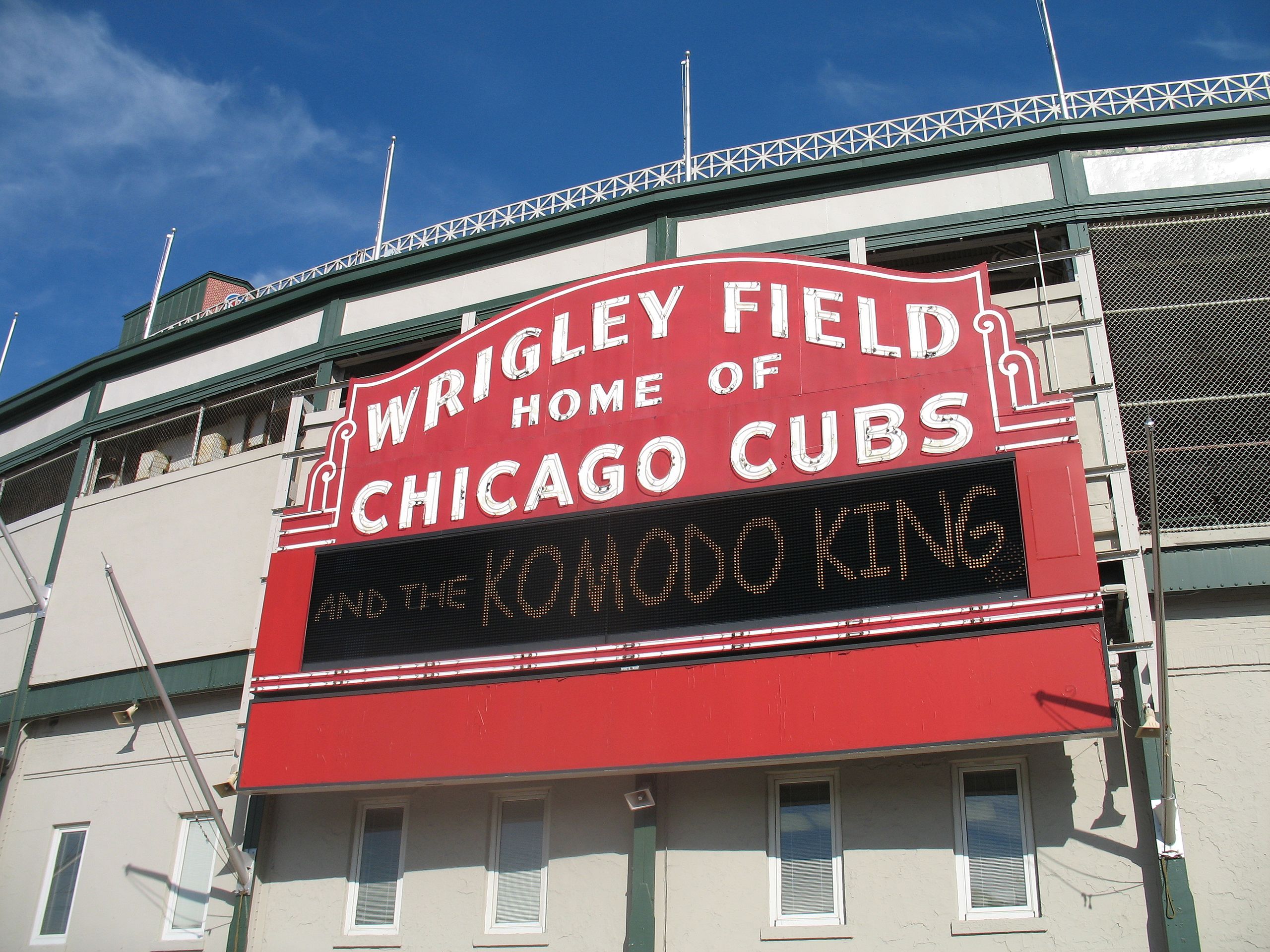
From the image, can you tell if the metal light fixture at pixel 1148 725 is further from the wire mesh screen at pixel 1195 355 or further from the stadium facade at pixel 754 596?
the wire mesh screen at pixel 1195 355

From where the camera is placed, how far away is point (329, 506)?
15891 mm

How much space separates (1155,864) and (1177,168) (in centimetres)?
893

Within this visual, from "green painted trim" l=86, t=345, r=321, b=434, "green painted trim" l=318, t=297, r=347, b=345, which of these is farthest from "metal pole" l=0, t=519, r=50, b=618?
"green painted trim" l=318, t=297, r=347, b=345

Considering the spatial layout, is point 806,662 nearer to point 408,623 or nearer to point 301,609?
point 408,623

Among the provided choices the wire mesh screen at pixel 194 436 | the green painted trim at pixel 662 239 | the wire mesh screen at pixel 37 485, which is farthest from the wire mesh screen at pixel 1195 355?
the wire mesh screen at pixel 37 485

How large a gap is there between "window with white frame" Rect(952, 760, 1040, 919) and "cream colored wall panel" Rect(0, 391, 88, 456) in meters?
17.9

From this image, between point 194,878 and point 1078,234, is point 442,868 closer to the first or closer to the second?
point 194,878

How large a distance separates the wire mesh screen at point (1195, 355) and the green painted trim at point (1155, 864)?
7.71 ft

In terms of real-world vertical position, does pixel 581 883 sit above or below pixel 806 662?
below

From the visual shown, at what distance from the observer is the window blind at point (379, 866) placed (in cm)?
1487

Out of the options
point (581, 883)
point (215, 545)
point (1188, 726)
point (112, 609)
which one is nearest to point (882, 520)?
point (1188, 726)

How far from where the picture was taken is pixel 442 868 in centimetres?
1460

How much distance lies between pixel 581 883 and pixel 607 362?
6.29m

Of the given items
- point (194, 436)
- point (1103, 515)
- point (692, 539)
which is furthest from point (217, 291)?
point (1103, 515)
